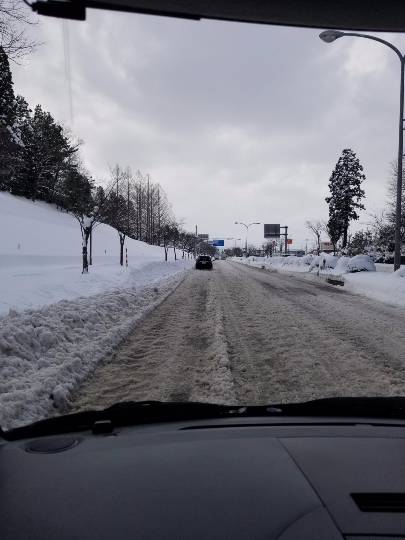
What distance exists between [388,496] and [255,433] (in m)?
0.84

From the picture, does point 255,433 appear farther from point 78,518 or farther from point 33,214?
point 33,214

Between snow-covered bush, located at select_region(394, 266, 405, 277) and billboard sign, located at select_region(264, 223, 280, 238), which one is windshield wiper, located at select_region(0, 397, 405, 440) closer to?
snow-covered bush, located at select_region(394, 266, 405, 277)

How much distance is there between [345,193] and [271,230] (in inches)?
1478

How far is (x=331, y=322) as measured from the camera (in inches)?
354

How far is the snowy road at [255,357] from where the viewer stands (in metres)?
4.64

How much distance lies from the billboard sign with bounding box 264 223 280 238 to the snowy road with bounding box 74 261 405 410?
8066cm

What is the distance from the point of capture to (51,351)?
6.04 m

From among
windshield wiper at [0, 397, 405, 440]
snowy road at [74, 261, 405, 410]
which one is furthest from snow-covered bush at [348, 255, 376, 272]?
windshield wiper at [0, 397, 405, 440]


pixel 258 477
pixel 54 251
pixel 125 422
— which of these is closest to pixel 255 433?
pixel 258 477

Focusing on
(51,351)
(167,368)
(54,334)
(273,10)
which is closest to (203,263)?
(54,334)

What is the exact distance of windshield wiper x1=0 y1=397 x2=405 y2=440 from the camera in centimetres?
253

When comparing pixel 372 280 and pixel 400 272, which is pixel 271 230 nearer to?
pixel 372 280

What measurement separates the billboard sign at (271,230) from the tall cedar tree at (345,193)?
3507 cm

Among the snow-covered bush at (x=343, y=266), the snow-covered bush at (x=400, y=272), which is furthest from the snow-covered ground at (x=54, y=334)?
the snow-covered bush at (x=343, y=266)
